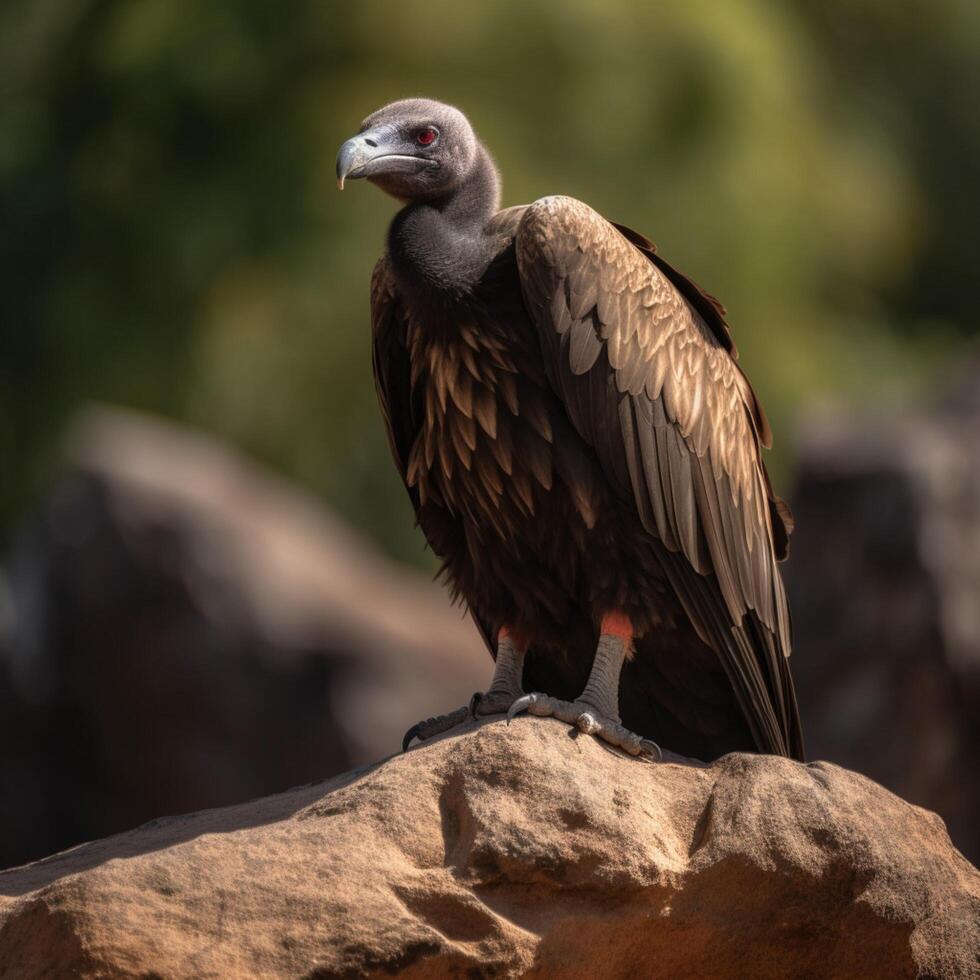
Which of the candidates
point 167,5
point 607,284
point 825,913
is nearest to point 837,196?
point 167,5

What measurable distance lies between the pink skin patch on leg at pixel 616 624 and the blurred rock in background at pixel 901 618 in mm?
6054

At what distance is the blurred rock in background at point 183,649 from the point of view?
14.3m

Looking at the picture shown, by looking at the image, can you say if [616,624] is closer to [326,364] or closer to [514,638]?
[514,638]

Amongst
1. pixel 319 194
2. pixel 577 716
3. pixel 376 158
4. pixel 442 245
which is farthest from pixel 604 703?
pixel 319 194

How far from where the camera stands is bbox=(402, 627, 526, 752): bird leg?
6.41m

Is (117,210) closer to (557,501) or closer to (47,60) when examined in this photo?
(47,60)

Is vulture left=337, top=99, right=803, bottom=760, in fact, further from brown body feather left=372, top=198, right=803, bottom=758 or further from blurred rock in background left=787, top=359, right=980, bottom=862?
blurred rock in background left=787, top=359, right=980, bottom=862

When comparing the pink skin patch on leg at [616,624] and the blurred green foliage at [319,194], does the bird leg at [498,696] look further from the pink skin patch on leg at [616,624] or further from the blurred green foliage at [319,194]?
the blurred green foliage at [319,194]

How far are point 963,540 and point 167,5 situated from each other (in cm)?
1090

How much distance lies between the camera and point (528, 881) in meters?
4.97

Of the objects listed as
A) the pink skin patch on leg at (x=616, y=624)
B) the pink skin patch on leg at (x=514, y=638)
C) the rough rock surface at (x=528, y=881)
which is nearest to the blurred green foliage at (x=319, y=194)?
the pink skin patch on leg at (x=514, y=638)

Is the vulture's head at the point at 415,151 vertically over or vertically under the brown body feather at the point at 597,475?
over

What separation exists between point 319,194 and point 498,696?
1169 centimetres

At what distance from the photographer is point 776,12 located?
68.1 ft
